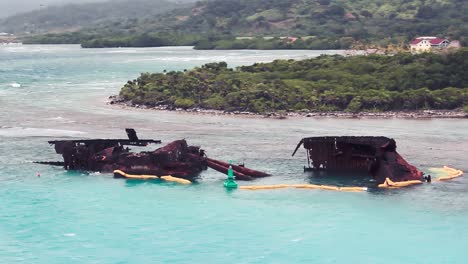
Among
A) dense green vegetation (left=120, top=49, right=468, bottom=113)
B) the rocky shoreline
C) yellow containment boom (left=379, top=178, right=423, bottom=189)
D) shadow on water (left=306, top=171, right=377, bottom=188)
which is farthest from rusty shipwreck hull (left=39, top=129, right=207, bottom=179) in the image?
dense green vegetation (left=120, top=49, right=468, bottom=113)

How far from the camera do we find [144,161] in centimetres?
5544

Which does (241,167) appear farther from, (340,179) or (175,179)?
(340,179)

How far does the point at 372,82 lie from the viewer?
101 metres

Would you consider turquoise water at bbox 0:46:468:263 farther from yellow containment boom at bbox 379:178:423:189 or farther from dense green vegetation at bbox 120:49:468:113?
dense green vegetation at bbox 120:49:468:113

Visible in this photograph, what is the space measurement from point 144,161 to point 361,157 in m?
16.9

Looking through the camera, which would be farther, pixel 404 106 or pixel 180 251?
pixel 404 106

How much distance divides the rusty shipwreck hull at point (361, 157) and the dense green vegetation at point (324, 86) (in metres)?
34.2

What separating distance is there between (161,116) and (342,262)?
181 feet

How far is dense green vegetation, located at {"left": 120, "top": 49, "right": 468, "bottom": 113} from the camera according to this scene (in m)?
90.2

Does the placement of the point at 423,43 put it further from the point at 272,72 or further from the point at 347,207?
the point at 347,207

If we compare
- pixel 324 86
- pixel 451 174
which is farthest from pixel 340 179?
pixel 324 86

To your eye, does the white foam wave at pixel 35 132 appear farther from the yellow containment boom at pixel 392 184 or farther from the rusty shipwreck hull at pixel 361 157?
the yellow containment boom at pixel 392 184

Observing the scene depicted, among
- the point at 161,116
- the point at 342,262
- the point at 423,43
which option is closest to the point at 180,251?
the point at 342,262

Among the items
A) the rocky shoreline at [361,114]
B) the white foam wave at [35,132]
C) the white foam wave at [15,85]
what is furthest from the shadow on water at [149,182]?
the white foam wave at [15,85]
